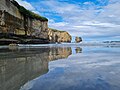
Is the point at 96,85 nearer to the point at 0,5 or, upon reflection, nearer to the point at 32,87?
the point at 32,87

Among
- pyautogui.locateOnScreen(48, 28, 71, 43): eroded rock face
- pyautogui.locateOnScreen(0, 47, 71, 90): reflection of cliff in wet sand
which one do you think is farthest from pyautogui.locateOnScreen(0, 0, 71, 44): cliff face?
pyautogui.locateOnScreen(48, 28, 71, 43): eroded rock face

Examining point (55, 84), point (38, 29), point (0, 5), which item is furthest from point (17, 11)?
point (55, 84)

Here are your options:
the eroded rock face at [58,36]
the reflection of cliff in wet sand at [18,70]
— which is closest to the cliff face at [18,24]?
the reflection of cliff in wet sand at [18,70]

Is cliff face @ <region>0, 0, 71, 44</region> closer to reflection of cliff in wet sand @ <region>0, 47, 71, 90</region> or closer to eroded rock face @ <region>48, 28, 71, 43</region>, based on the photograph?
reflection of cliff in wet sand @ <region>0, 47, 71, 90</region>

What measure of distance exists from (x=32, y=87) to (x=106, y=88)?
1.88 meters

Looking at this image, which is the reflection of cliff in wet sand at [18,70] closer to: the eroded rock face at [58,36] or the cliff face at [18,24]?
the cliff face at [18,24]

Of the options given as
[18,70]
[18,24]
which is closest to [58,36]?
[18,24]

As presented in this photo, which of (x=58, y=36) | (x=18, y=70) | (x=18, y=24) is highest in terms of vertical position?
(x=18, y=24)

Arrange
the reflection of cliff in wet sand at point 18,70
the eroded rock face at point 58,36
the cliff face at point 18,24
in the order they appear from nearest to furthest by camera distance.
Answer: the reflection of cliff in wet sand at point 18,70 < the cliff face at point 18,24 < the eroded rock face at point 58,36

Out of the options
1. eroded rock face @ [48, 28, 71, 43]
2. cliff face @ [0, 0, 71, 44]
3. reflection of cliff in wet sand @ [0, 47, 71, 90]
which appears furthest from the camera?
eroded rock face @ [48, 28, 71, 43]

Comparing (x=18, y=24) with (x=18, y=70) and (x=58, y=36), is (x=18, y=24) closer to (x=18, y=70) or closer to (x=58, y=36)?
(x=18, y=70)

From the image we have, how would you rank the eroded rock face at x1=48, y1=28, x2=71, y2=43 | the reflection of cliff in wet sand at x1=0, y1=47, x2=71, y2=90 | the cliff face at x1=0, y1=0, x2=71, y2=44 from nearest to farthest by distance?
the reflection of cliff in wet sand at x1=0, y1=47, x2=71, y2=90 < the cliff face at x1=0, y1=0, x2=71, y2=44 < the eroded rock face at x1=48, y1=28, x2=71, y2=43

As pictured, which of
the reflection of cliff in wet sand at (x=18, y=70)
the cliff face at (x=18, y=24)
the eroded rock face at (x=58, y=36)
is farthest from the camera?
the eroded rock face at (x=58, y=36)

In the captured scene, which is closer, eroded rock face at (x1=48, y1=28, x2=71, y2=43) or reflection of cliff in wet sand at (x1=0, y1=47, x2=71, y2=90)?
reflection of cliff in wet sand at (x1=0, y1=47, x2=71, y2=90)
